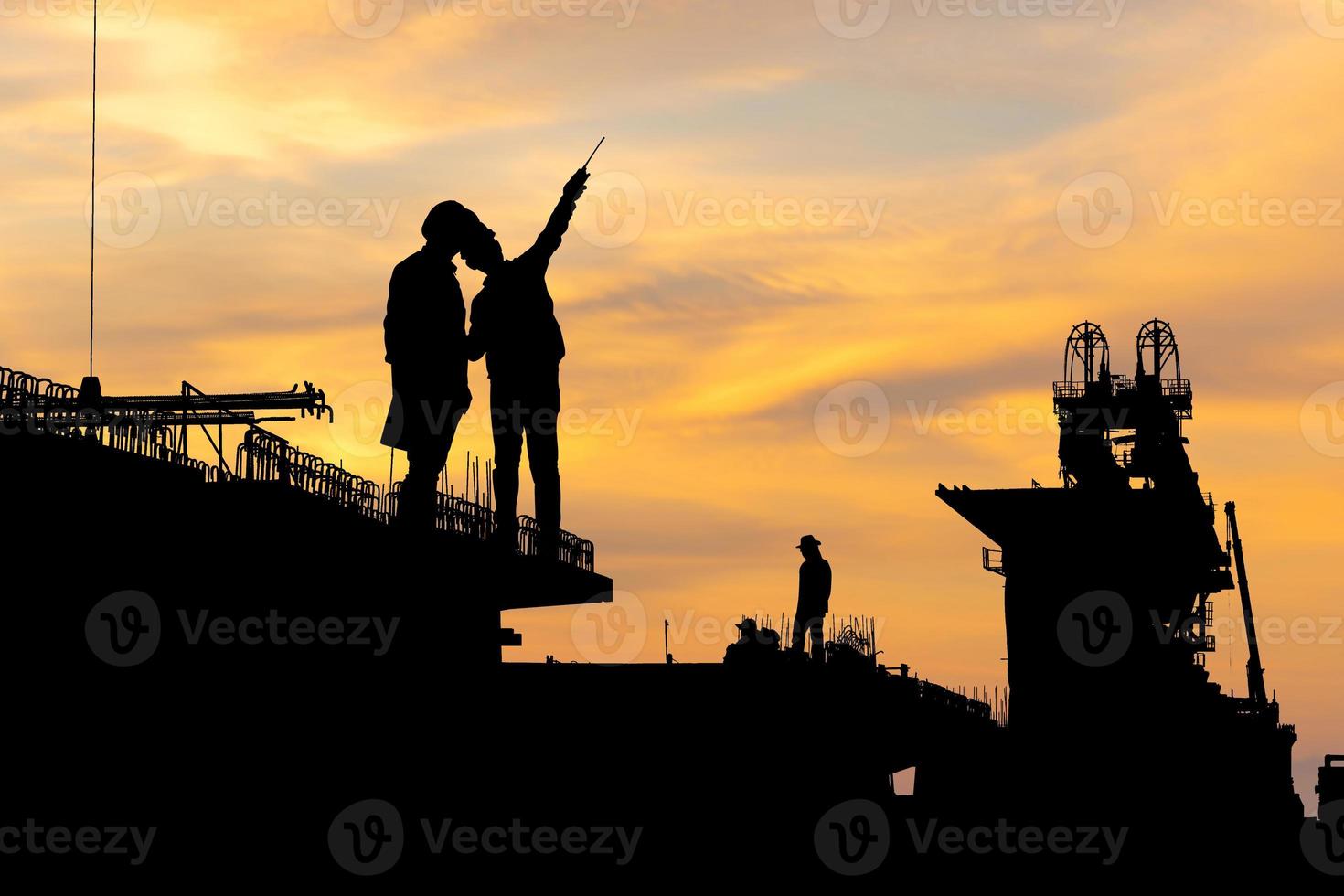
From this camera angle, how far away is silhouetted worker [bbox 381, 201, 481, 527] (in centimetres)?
2470

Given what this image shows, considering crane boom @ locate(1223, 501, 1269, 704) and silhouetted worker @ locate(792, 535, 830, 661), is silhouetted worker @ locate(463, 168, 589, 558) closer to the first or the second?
silhouetted worker @ locate(792, 535, 830, 661)

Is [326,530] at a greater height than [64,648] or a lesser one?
greater

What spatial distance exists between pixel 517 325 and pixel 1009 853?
83.2 ft

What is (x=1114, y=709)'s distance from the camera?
327 ft

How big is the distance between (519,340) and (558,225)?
63.8 inches

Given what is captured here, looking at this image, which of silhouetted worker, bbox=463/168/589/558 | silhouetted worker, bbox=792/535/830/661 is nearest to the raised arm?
silhouetted worker, bbox=463/168/589/558

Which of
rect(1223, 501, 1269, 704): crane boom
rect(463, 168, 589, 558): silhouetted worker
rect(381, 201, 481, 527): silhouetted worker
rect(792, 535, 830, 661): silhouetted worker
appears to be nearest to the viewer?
rect(381, 201, 481, 527): silhouetted worker

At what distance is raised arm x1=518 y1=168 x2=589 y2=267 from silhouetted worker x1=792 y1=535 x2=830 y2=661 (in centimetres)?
816

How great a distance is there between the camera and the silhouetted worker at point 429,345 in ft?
81.0

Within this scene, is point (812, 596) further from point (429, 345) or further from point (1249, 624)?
point (1249, 624)

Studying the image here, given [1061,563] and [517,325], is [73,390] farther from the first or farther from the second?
[1061,563]

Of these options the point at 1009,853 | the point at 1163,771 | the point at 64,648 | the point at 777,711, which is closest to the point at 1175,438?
the point at 1163,771

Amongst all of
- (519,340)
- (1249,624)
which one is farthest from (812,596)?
(1249,624)

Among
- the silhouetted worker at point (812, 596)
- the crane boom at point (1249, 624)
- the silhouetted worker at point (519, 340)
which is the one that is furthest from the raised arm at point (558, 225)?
the crane boom at point (1249, 624)
